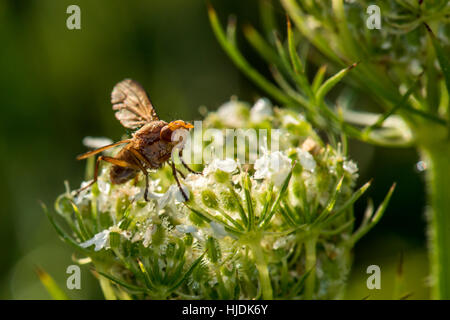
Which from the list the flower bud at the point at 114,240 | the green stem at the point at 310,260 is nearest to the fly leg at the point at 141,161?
the flower bud at the point at 114,240

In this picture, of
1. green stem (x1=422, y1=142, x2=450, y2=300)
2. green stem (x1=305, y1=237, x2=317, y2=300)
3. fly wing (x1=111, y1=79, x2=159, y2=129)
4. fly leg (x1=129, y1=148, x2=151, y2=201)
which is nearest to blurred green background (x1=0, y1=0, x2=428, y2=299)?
green stem (x1=422, y1=142, x2=450, y2=300)

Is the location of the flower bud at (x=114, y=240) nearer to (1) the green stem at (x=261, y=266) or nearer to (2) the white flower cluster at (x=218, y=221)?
(2) the white flower cluster at (x=218, y=221)

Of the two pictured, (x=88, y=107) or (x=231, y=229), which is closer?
(x=231, y=229)

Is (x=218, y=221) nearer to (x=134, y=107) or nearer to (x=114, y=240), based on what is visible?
(x=114, y=240)

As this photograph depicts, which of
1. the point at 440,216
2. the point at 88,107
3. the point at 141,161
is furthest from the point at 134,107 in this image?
the point at 88,107

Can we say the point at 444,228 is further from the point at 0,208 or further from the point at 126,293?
the point at 0,208

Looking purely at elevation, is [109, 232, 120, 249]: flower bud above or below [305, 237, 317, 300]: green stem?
above

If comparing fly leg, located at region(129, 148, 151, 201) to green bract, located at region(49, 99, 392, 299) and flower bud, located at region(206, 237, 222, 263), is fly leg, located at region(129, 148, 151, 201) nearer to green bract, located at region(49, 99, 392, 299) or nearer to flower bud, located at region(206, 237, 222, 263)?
green bract, located at region(49, 99, 392, 299)
